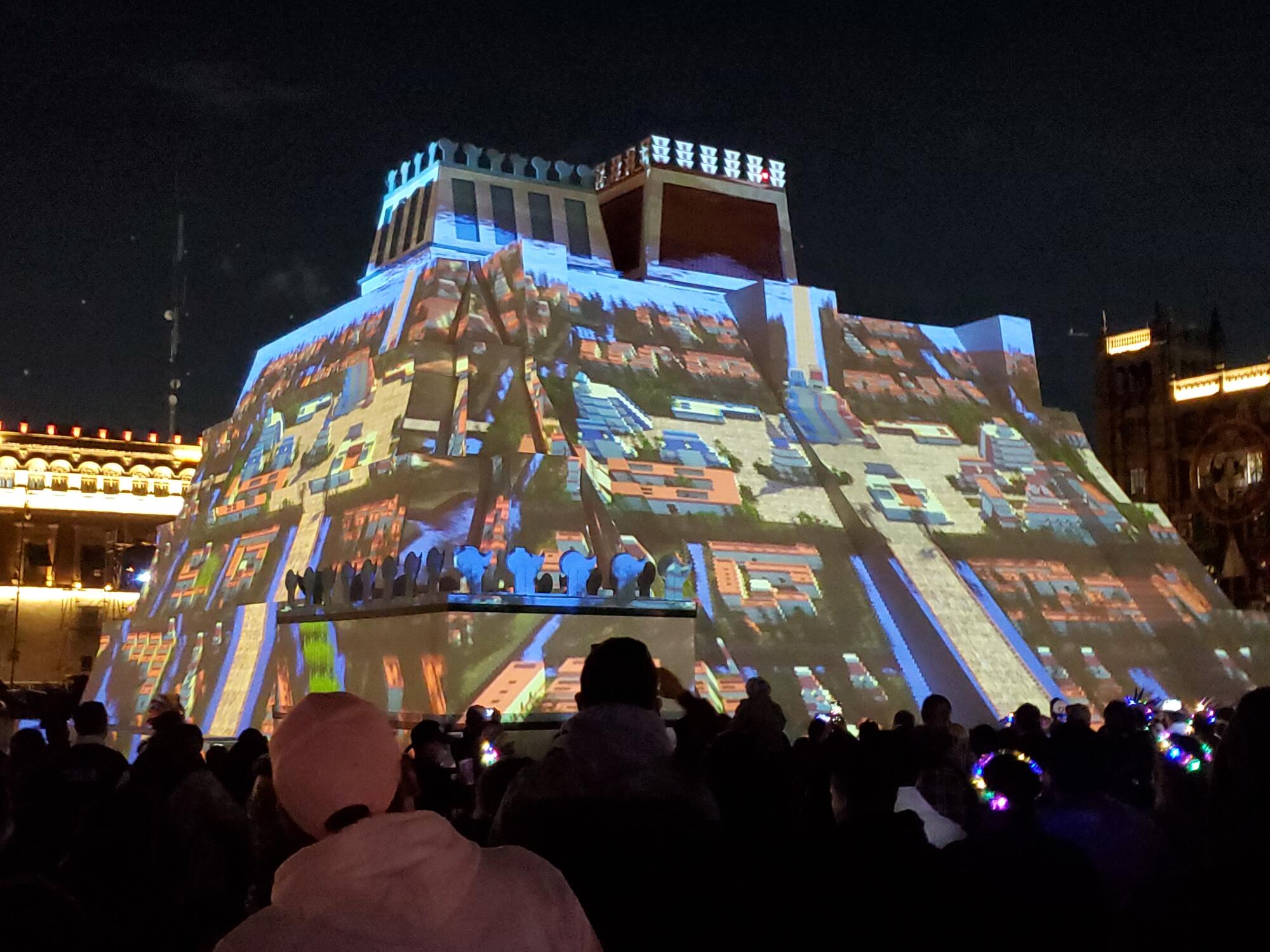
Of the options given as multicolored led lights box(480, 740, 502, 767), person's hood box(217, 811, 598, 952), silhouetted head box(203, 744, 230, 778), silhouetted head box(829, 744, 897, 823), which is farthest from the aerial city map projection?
person's hood box(217, 811, 598, 952)

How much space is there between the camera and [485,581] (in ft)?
57.8

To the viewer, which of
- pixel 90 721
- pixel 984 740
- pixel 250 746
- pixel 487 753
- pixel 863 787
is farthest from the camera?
pixel 487 753

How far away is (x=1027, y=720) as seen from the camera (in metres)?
8.80

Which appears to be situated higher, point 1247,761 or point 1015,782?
point 1247,761

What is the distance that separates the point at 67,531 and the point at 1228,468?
3714 cm

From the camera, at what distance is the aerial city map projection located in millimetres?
Answer: 21156

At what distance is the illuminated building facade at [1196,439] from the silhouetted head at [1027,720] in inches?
1296

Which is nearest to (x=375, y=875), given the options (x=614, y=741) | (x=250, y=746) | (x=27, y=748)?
(x=614, y=741)

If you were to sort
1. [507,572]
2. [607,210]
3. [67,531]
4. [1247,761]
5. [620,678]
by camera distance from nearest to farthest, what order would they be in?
1. [1247,761]
2. [620,678]
3. [507,572]
4. [607,210]
5. [67,531]

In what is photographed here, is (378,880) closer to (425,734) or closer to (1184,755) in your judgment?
(1184,755)

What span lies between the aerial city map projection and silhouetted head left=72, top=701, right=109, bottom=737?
8.78m

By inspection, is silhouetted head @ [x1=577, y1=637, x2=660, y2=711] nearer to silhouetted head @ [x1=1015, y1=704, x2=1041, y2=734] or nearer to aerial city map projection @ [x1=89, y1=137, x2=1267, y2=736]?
silhouetted head @ [x1=1015, y1=704, x2=1041, y2=734]

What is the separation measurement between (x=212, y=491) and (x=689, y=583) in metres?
12.7

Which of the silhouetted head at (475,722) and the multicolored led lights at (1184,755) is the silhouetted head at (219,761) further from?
the multicolored led lights at (1184,755)
